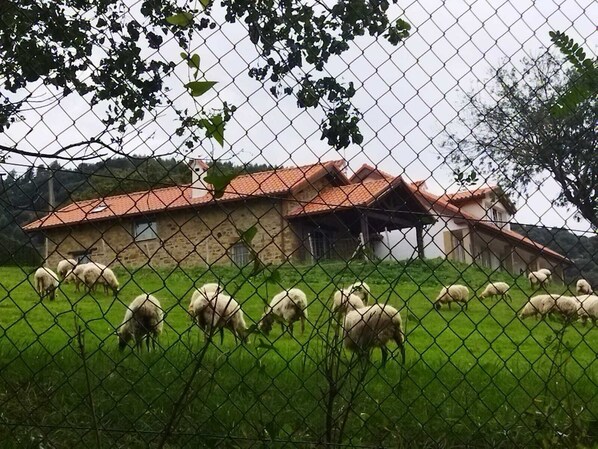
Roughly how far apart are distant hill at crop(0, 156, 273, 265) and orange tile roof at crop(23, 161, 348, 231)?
37mm

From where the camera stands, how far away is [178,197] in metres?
2.80

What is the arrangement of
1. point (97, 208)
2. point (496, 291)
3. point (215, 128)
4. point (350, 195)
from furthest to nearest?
point (496, 291) → point (350, 195) → point (97, 208) → point (215, 128)

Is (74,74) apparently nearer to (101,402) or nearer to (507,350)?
(101,402)

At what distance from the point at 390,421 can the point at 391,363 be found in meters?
2.65

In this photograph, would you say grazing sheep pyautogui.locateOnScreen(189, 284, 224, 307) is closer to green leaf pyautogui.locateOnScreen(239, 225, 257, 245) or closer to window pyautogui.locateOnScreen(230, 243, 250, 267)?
window pyautogui.locateOnScreen(230, 243, 250, 267)

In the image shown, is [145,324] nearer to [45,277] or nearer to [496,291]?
[45,277]

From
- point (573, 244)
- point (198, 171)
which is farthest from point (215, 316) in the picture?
point (573, 244)

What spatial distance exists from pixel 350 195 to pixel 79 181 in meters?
0.94

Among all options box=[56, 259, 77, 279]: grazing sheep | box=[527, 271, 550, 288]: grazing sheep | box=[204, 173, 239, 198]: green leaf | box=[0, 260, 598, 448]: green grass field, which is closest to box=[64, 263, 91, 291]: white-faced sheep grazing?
box=[56, 259, 77, 279]: grazing sheep

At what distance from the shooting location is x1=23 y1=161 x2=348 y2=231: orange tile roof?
8.84ft

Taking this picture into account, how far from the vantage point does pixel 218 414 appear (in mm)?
3824

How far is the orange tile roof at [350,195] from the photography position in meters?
3.00

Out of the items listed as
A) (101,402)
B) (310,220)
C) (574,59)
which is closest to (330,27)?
(310,220)

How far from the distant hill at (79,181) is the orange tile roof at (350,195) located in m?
0.30
